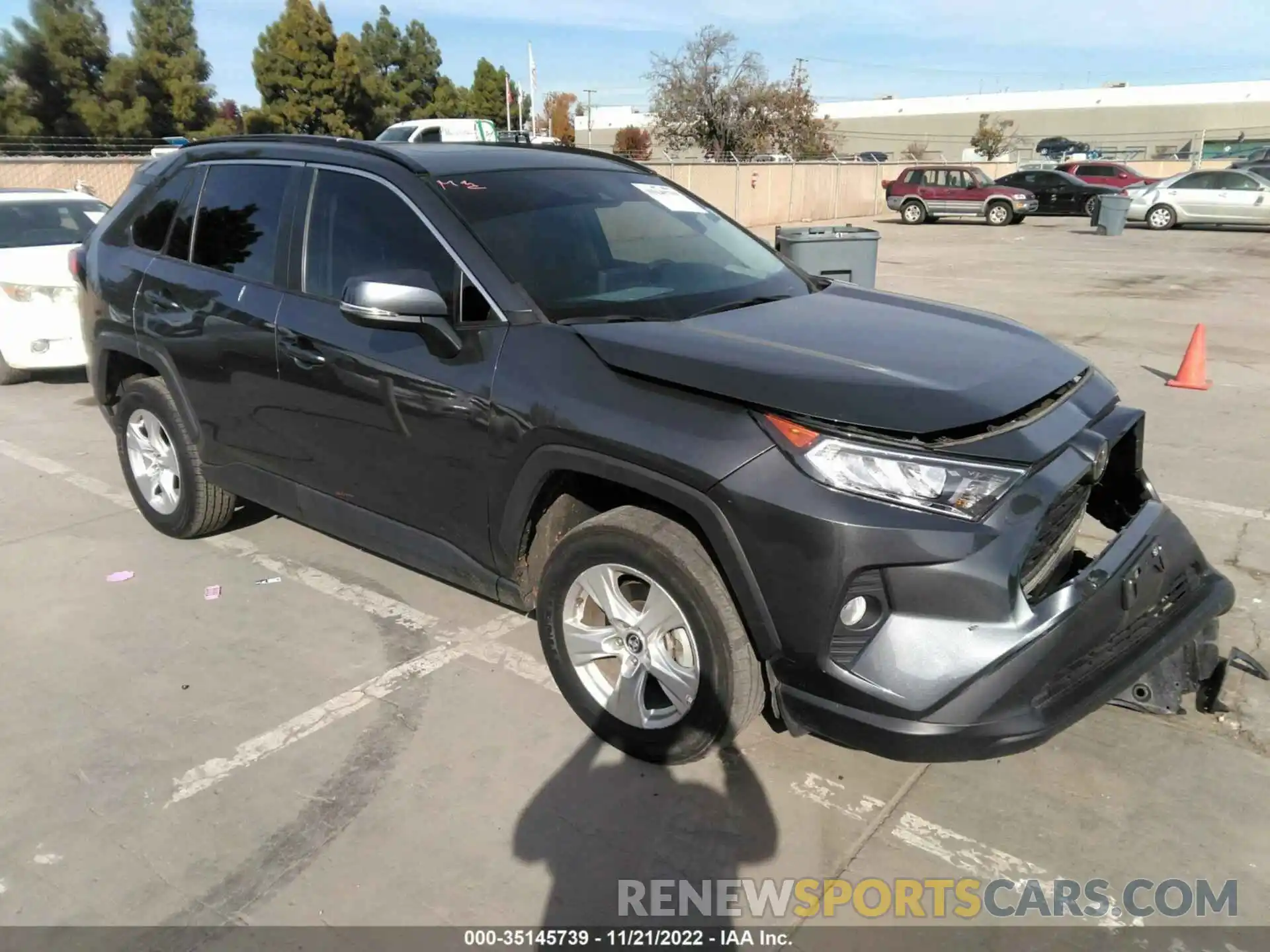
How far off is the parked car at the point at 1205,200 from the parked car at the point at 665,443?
81.5 feet

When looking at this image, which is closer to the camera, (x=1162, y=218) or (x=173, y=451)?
(x=173, y=451)

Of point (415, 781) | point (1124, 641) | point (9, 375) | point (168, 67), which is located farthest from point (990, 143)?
point (415, 781)

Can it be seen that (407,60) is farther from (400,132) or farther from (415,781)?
(415,781)

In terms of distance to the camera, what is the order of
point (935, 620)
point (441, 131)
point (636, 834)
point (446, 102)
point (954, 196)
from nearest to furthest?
point (935, 620)
point (636, 834)
point (441, 131)
point (954, 196)
point (446, 102)

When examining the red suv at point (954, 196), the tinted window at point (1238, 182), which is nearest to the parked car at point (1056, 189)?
the red suv at point (954, 196)

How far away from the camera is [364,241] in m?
3.68

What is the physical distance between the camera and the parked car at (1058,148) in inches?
2274

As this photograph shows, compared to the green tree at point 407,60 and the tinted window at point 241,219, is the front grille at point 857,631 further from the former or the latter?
the green tree at point 407,60

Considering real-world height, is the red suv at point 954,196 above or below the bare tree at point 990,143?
below

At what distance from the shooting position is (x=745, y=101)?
45.7 meters

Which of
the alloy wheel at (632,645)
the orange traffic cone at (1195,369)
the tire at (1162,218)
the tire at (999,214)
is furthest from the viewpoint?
the tire at (999,214)

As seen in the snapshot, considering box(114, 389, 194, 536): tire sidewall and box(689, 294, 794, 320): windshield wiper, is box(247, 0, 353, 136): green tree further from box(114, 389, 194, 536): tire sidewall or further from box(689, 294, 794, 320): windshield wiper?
box(689, 294, 794, 320): windshield wiper

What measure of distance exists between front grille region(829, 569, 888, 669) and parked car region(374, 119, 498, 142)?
12.7 meters

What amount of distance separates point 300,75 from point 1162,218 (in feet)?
136
